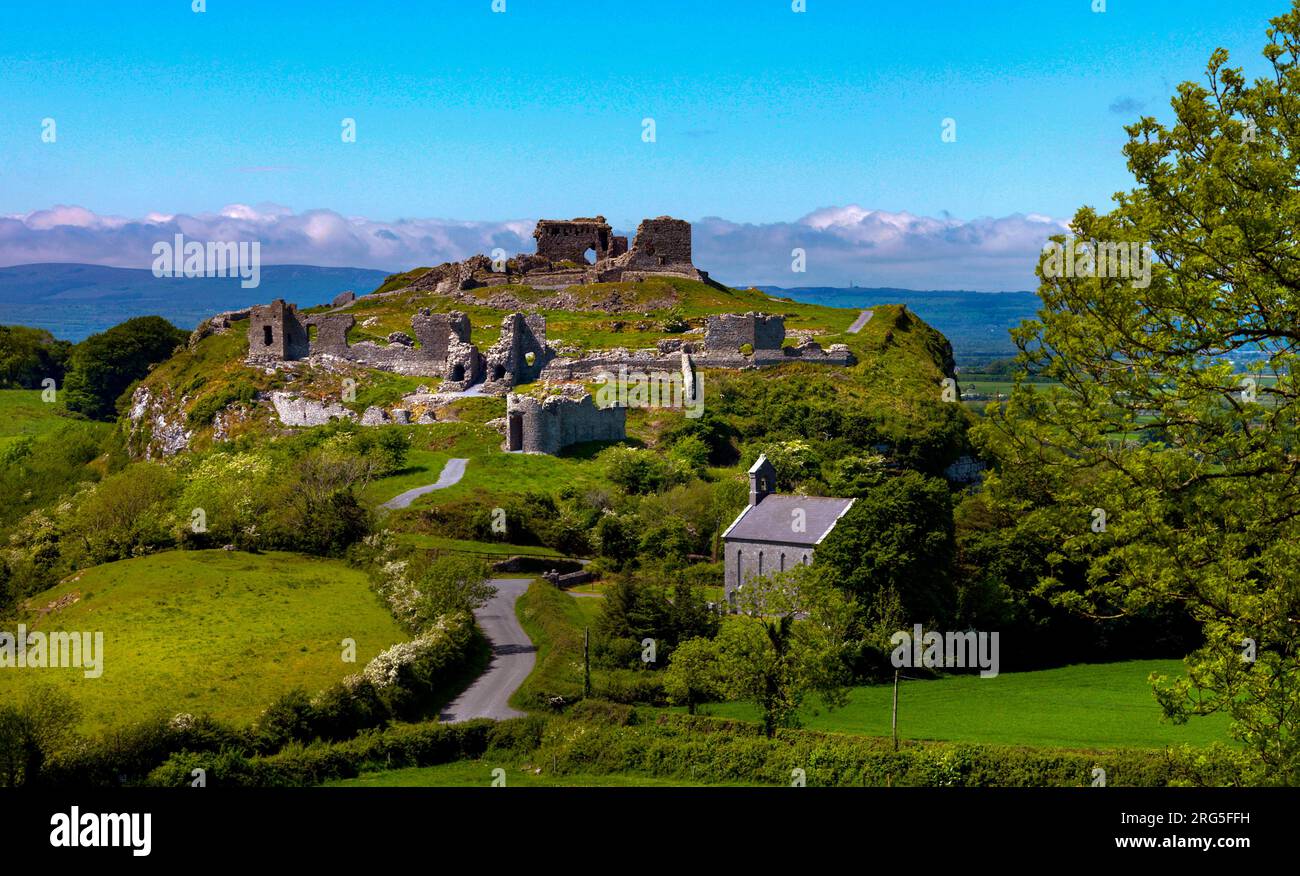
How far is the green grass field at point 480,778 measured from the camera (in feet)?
99.9

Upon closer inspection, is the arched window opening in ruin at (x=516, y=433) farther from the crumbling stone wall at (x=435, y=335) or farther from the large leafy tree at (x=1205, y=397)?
the large leafy tree at (x=1205, y=397)

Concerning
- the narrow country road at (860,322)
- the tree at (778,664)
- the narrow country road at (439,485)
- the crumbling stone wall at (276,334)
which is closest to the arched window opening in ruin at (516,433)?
the narrow country road at (439,485)

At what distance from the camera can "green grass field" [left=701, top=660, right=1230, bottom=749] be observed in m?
34.8

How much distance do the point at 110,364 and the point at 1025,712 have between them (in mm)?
101126

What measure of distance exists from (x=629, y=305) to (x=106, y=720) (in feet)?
237

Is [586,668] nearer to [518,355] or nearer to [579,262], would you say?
[518,355]

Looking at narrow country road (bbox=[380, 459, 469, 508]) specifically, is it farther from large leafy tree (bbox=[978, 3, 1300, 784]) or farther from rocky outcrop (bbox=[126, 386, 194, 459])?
large leafy tree (bbox=[978, 3, 1300, 784])

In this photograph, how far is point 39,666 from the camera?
36812mm

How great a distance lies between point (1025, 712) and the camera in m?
39.2

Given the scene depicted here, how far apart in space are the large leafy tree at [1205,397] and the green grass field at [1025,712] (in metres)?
18.8

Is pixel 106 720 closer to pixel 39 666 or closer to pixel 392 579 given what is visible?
pixel 39 666

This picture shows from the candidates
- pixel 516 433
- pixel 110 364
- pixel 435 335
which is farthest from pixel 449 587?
pixel 110 364

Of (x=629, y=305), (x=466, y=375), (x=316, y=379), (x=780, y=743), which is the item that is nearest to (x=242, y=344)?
(x=316, y=379)

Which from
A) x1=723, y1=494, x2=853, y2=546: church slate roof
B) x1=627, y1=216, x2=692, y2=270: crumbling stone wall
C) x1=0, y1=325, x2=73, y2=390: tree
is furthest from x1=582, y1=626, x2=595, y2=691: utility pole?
x1=0, y1=325, x2=73, y2=390: tree
